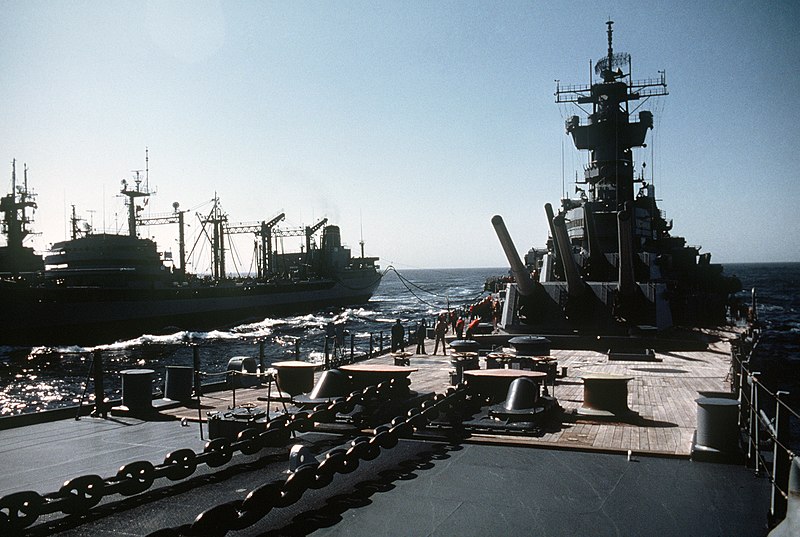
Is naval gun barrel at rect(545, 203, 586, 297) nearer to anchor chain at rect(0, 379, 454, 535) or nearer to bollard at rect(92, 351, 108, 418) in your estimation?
anchor chain at rect(0, 379, 454, 535)

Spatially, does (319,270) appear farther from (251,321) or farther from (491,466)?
(491,466)

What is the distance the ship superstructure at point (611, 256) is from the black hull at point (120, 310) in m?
31.9

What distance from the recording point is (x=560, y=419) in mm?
9320

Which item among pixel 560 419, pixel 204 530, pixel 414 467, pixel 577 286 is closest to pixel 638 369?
pixel 577 286

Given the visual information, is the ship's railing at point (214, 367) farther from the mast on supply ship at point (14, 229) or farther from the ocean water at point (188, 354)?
the mast on supply ship at point (14, 229)

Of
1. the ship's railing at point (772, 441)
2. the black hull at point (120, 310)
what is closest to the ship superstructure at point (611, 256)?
the ship's railing at point (772, 441)

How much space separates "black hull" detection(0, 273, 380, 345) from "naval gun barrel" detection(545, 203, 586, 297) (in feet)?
132

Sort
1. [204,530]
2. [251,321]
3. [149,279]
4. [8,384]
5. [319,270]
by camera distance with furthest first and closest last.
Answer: [319,270] < [251,321] < [149,279] < [8,384] < [204,530]

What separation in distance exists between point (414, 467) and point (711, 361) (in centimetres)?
1171

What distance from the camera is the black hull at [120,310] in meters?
45.7

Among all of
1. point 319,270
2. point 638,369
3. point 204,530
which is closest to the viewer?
point 204,530

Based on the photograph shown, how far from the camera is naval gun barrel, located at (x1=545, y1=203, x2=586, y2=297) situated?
17.7 metres

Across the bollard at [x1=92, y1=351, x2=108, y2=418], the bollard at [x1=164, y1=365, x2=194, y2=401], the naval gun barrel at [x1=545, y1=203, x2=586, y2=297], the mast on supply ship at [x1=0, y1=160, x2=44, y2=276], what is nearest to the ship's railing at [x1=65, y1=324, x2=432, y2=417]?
the bollard at [x1=92, y1=351, x2=108, y2=418]

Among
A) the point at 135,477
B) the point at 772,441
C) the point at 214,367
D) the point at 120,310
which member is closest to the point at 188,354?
the point at 214,367
